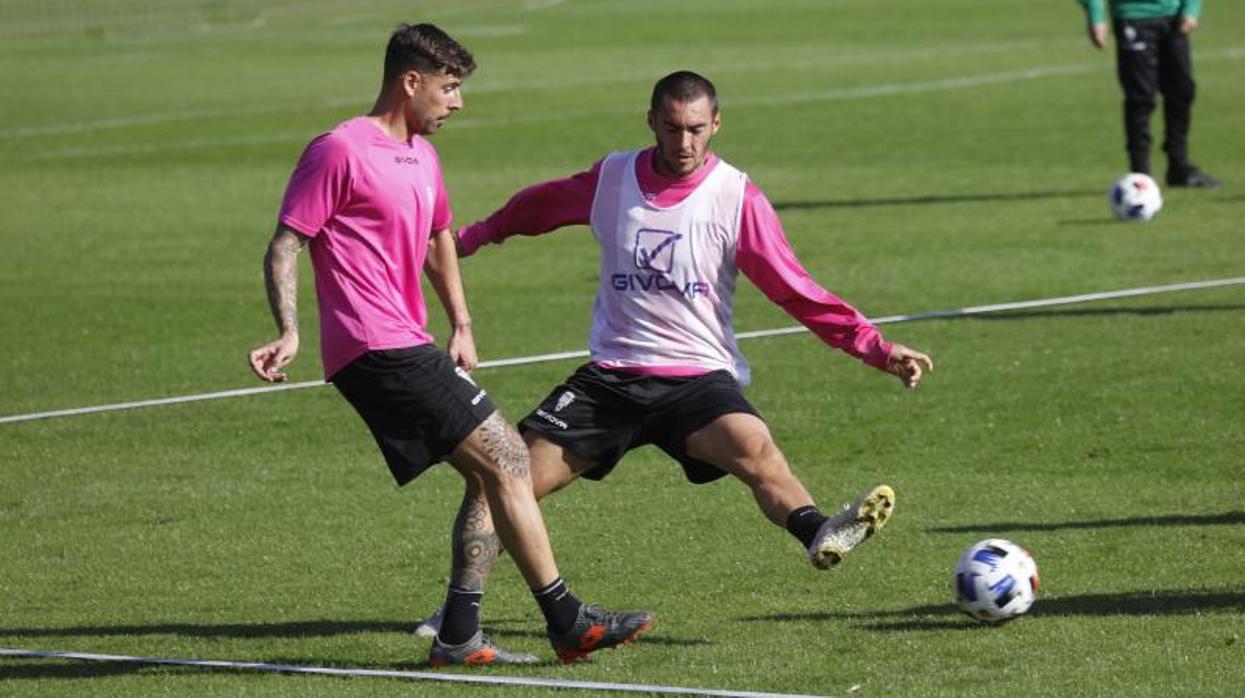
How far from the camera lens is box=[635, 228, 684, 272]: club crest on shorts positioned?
29.3ft

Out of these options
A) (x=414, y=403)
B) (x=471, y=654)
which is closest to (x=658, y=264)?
(x=414, y=403)

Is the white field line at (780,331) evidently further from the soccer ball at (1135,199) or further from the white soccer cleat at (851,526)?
the white soccer cleat at (851,526)

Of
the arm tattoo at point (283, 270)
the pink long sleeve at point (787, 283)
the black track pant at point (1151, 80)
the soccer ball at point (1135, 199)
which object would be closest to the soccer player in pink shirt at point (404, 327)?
the arm tattoo at point (283, 270)

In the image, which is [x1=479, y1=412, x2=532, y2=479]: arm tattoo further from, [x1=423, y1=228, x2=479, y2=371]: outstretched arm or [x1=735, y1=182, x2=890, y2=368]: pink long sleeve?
[x1=735, y1=182, x2=890, y2=368]: pink long sleeve

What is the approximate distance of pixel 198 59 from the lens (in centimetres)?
4375

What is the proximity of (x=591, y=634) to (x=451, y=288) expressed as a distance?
4.80ft

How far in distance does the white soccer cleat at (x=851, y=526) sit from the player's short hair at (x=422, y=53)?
202 centimetres

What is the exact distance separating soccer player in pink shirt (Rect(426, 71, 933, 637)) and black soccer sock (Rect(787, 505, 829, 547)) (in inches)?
2.5

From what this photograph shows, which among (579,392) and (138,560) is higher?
(579,392)

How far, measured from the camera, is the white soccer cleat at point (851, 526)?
830 centimetres

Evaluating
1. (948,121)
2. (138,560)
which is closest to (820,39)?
(948,121)

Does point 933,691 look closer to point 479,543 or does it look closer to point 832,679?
point 832,679

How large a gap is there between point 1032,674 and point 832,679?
25.5 inches

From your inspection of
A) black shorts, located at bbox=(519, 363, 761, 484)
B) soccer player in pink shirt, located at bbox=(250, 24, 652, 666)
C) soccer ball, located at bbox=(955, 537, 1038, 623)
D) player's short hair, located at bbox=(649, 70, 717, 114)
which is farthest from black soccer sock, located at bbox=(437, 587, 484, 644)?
player's short hair, located at bbox=(649, 70, 717, 114)
